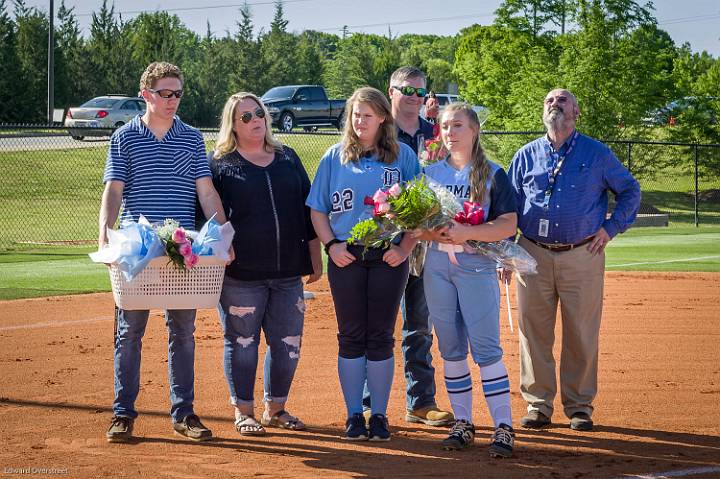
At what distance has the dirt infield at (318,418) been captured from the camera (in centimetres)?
534

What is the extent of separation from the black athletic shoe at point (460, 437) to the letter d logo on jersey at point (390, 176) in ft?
4.94

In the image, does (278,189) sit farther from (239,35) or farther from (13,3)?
(239,35)

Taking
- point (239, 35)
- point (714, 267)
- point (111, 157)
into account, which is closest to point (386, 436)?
point (111, 157)

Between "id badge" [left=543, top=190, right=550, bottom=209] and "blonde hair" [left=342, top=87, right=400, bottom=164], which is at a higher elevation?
"blonde hair" [left=342, top=87, right=400, bottom=164]

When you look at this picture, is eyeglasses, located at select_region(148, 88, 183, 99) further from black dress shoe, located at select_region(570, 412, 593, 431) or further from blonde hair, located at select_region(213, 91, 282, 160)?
black dress shoe, located at select_region(570, 412, 593, 431)

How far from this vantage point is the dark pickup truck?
3653 cm

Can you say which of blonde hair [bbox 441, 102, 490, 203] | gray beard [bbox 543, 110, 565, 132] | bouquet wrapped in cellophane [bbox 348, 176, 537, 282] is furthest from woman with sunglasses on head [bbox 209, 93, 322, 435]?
gray beard [bbox 543, 110, 565, 132]

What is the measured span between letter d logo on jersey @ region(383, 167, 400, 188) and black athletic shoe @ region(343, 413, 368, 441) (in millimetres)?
1447

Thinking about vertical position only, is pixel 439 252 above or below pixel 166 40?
below

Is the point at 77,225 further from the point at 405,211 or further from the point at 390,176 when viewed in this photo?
the point at 405,211

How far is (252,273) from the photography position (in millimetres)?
6129

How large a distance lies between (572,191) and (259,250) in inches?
83.2

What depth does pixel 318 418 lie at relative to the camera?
661 centimetres

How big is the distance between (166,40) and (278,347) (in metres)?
40.1
